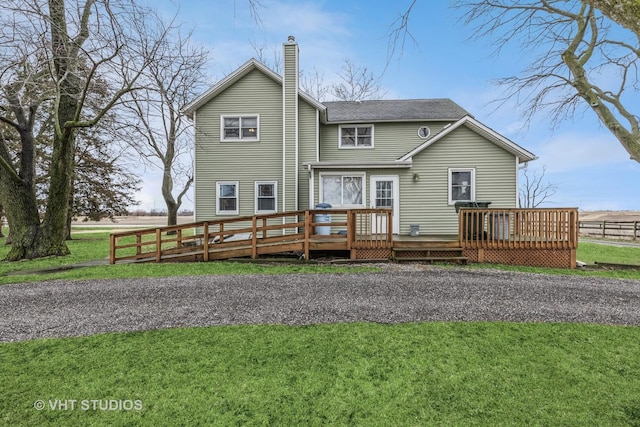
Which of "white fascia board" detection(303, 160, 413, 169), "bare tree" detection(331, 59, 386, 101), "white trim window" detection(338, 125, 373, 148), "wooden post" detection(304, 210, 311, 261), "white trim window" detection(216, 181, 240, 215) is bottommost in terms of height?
"wooden post" detection(304, 210, 311, 261)

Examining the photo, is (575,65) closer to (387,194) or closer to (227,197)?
(387,194)

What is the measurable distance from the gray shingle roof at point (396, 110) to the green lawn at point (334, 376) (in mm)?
11572

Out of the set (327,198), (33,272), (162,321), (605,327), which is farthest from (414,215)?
(33,272)

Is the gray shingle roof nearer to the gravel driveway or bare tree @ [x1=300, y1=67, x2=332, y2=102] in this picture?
the gravel driveway

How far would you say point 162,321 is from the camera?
179 inches

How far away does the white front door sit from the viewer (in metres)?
12.3

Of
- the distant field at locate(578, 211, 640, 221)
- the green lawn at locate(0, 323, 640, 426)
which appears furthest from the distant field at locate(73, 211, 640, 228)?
the green lawn at locate(0, 323, 640, 426)

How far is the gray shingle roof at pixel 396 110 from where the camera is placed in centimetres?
1413

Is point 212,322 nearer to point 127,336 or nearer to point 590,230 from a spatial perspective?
point 127,336

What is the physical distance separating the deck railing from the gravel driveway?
172 centimetres

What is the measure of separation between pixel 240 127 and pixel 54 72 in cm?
611

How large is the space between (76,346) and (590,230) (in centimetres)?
2970

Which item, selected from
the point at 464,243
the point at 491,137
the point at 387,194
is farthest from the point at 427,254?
the point at 491,137

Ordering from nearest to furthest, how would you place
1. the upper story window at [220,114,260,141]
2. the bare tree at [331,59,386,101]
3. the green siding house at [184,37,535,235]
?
1. the green siding house at [184,37,535,235]
2. the upper story window at [220,114,260,141]
3. the bare tree at [331,59,386,101]
